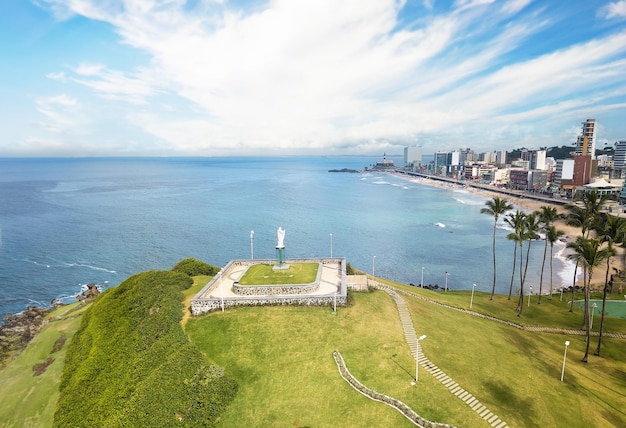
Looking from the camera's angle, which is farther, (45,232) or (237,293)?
(45,232)

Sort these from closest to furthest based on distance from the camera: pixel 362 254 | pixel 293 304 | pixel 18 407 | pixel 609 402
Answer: pixel 609 402 < pixel 18 407 < pixel 293 304 < pixel 362 254

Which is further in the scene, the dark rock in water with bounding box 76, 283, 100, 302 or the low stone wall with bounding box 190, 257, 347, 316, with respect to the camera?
the dark rock in water with bounding box 76, 283, 100, 302

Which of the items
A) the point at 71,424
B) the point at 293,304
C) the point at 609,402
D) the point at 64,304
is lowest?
the point at 64,304

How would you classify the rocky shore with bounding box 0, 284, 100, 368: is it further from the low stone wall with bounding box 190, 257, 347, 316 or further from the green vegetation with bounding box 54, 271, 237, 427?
the low stone wall with bounding box 190, 257, 347, 316

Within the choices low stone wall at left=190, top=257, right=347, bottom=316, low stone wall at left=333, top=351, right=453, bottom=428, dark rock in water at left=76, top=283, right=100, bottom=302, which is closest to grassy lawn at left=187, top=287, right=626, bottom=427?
low stone wall at left=333, top=351, right=453, bottom=428

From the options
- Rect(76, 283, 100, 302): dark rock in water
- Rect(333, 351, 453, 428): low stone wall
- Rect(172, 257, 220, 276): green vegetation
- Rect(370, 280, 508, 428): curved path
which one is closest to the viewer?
Rect(333, 351, 453, 428): low stone wall

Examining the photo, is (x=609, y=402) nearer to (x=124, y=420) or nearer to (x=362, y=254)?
(x=124, y=420)

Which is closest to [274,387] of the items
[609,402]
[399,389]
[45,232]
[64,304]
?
[399,389]

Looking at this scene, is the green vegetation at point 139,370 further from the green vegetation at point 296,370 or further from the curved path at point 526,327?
the curved path at point 526,327

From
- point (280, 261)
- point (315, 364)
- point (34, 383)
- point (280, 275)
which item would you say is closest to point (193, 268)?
point (280, 261)
